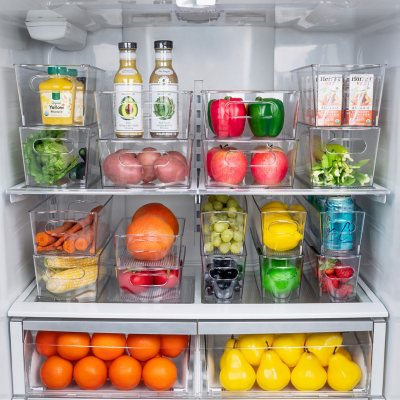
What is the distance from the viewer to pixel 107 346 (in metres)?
1.77

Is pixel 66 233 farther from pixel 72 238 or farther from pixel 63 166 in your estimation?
pixel 63 166

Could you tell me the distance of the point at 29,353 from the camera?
1.78 metres

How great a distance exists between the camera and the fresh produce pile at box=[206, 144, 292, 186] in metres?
1.74

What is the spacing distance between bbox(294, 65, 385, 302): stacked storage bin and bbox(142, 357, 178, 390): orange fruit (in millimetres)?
506

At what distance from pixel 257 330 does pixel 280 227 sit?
1.00ft

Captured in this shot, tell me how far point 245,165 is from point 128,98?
381mm

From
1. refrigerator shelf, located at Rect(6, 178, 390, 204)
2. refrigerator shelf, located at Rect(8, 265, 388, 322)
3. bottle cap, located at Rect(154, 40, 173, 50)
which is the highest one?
bottle cap, located at Rect(154, 40, 173, 50)

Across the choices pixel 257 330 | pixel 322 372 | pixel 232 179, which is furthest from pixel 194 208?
pixel 322 372

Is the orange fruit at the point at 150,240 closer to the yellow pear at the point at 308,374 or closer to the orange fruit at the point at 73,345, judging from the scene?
the orange fruit at the point at 73,345

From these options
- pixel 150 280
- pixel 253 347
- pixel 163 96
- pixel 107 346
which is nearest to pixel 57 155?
pixel 163 96

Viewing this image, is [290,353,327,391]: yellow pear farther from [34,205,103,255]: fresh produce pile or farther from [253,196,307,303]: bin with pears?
[34,205,103,255]: fresh produce pile

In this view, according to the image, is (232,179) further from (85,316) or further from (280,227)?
(85,316)

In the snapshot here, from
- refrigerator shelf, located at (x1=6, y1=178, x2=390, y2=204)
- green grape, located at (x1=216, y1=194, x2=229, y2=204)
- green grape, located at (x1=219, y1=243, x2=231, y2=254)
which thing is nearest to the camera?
refrigerator shelf, located at (x1=6, y1=178, x2=390, y2=204)

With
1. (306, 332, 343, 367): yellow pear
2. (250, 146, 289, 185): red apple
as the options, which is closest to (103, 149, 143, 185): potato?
(250, 146, 289, 185): red apple
